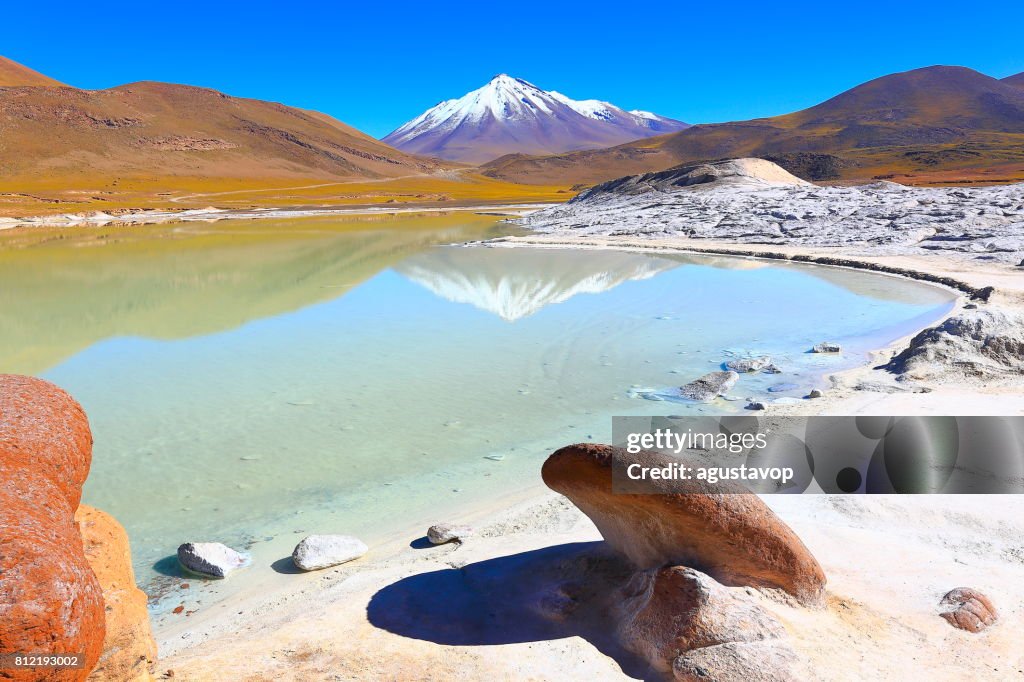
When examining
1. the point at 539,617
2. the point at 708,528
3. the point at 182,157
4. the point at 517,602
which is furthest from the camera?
the point at 182,157

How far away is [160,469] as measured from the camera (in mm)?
5980

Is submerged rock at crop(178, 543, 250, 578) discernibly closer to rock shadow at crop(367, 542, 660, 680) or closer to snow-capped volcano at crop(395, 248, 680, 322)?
rock shadow at crop(367, 542, 660, 680)

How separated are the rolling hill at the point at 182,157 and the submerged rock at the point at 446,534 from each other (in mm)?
48792

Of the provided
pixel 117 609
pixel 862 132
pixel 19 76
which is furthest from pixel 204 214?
pixel 19 76

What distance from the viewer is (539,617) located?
325 centimetres

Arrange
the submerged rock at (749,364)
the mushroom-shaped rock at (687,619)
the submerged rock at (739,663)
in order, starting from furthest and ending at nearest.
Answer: the submerged rock at (749,364) → the mushroom-shaped rock at (687,619) → the submerged rock at (739,663)

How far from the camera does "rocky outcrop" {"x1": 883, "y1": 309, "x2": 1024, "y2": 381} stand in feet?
23.5

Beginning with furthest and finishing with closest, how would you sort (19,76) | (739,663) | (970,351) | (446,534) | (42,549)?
1. (19,76)
2. (970,351)
3. (446,534)
4. (739,663)
5. (42,549)

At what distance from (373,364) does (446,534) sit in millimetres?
5182

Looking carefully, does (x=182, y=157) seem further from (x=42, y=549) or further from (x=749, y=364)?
(x=42, y=549)

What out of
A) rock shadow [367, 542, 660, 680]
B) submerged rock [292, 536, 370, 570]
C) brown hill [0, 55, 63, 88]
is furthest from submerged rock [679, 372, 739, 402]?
brown hill [0, 55, 63, 88]

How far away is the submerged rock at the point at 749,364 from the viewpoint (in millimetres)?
8367

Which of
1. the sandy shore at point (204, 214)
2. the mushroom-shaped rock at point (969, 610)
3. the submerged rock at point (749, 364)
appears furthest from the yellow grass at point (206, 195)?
the mushroom-shaped rock at point (969, 610)

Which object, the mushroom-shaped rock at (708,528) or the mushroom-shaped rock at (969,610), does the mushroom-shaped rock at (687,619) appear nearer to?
the mushroom-shaped rock at (708,528)
